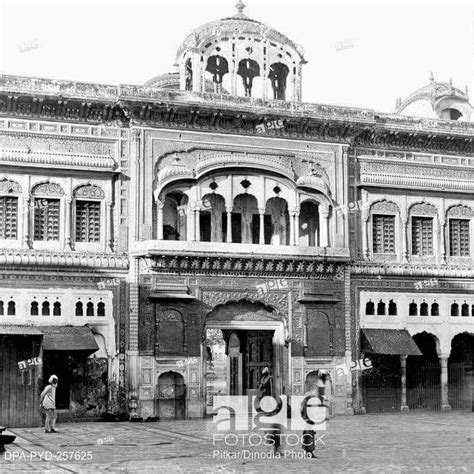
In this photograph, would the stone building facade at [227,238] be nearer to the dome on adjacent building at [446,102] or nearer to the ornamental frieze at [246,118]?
the ornamental frieze at [246,118]

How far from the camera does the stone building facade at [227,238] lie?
23.0 metres

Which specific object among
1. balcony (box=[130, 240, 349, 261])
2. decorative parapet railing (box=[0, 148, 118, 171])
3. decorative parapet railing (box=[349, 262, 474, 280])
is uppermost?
decorative parapet railing (box=[0, 148, 118, 171])

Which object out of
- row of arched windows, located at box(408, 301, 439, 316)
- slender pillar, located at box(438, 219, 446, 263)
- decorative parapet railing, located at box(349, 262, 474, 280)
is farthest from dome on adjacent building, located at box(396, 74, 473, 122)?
row of arched windows, located at box(408, 301, 439, 316)

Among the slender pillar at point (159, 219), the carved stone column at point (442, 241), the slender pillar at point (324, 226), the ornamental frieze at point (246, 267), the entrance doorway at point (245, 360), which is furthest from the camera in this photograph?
the carved stone column at point (442, 241)

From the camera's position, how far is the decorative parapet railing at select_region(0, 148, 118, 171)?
906 inches

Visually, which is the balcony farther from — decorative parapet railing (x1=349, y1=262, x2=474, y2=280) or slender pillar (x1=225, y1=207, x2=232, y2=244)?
decorative parapet railing (x1=349, y1=262, x2=474, y2=280)

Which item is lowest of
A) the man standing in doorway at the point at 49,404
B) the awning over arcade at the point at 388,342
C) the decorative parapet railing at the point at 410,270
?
the man standing in doorway at the point at 49,404

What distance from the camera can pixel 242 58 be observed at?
26.2 m

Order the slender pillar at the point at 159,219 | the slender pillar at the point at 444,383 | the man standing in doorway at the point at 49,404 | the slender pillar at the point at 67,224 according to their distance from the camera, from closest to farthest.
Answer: the man standing in doorway at the point at 49,404, the slender pillar at the point at 67,224, the slender pillar at the point at 159,219, the slender pillar at the point at 444,383

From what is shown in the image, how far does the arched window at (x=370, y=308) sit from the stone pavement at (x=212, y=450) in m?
4.28

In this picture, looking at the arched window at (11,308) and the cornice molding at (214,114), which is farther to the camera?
the cornice molding at (214,114)

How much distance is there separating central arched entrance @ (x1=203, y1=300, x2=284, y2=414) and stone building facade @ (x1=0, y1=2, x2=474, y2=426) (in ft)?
0.21

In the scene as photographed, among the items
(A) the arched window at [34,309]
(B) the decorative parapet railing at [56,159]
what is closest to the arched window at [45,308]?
(A) the arched window at [34,309]

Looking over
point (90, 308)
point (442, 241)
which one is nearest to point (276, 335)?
point (90, 308)
